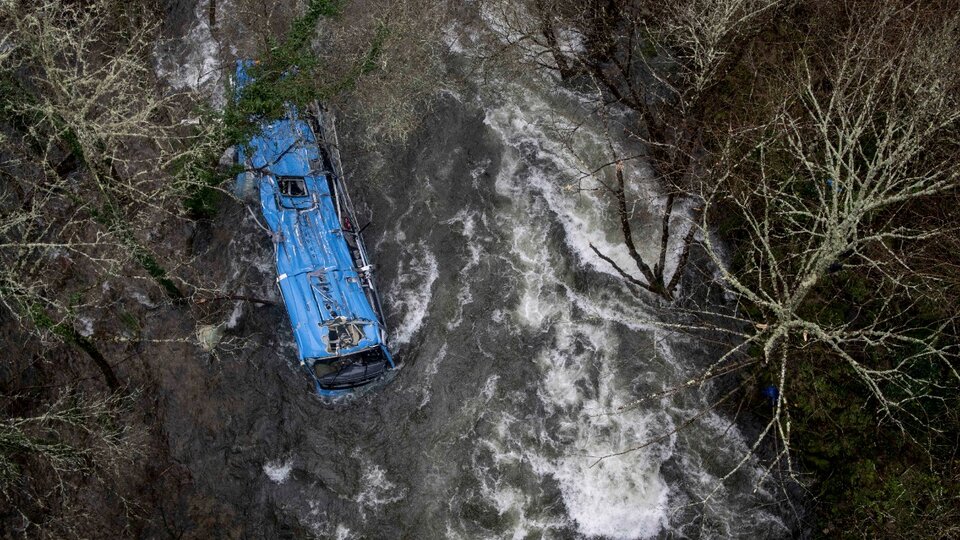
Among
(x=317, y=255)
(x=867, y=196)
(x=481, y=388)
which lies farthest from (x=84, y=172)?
(x=867, y=196)

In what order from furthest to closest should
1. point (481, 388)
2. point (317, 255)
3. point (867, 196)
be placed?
point (481, 388)
point (317, 255)
point (867, 196)

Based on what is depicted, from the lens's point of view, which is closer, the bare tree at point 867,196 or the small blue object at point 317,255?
the bare tree at point 867,196

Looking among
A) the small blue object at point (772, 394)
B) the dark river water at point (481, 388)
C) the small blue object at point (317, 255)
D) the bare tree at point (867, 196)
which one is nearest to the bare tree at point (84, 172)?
the small blue object at point (317, 255)

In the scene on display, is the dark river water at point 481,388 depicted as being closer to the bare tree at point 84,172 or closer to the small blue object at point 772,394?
the small blue object at point 772,394

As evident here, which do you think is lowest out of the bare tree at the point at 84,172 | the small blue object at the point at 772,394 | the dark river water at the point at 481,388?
the small blue object at the point at 772,394

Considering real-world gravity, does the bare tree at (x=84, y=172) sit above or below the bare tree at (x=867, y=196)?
above

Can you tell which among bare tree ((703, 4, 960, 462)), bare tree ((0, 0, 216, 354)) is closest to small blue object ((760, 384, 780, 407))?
bare tree ((703, 4, 960, 462))

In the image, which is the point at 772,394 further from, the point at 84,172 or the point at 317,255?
the point at 84,172
